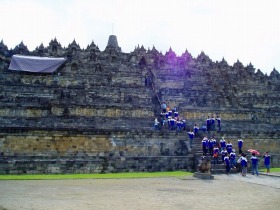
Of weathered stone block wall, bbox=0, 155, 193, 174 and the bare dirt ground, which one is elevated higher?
weathered stone block wall, bbox=0, 155, 193, 174

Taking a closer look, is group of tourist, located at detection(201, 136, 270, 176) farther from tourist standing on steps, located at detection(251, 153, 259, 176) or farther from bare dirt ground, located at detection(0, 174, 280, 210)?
bare dirt ground, located at detection(0, 174, 280, 210)

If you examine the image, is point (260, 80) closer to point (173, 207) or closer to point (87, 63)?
point (87, 63)

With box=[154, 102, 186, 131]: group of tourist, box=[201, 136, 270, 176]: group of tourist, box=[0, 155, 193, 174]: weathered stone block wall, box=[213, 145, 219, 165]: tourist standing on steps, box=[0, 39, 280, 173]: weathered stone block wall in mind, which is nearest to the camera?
box=[0, 155, 193, 174]: weathered stone block wall

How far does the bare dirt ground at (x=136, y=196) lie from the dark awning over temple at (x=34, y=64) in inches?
733

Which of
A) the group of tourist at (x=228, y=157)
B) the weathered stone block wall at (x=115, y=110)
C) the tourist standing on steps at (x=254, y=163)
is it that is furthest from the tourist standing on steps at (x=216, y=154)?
the tourist standing on steps at (x=254, y=163)

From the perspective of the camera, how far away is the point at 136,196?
9508 millimetres

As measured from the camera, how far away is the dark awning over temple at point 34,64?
28328mm

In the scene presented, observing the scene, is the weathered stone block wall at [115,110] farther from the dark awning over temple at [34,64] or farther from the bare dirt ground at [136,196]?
the bare dirt ground at [136,196]

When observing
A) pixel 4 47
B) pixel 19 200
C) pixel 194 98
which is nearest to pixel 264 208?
pixel 19 200

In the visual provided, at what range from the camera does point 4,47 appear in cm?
3819

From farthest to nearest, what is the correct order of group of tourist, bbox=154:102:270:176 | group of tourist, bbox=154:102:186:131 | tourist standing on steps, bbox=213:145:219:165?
group of tourist, bbox=154:102:186:131
tourist standing on steps, bbox=213:145:219:165
group of tourist, bbox=154:102:270:176

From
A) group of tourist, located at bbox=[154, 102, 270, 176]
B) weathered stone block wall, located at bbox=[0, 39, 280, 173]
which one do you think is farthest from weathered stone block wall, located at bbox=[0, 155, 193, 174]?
group of tourist, located at bbox=[154, 102, 270, 176]

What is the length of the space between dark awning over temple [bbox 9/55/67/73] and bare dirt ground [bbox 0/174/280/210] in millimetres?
18620

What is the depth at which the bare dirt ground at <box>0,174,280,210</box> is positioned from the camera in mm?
8039
